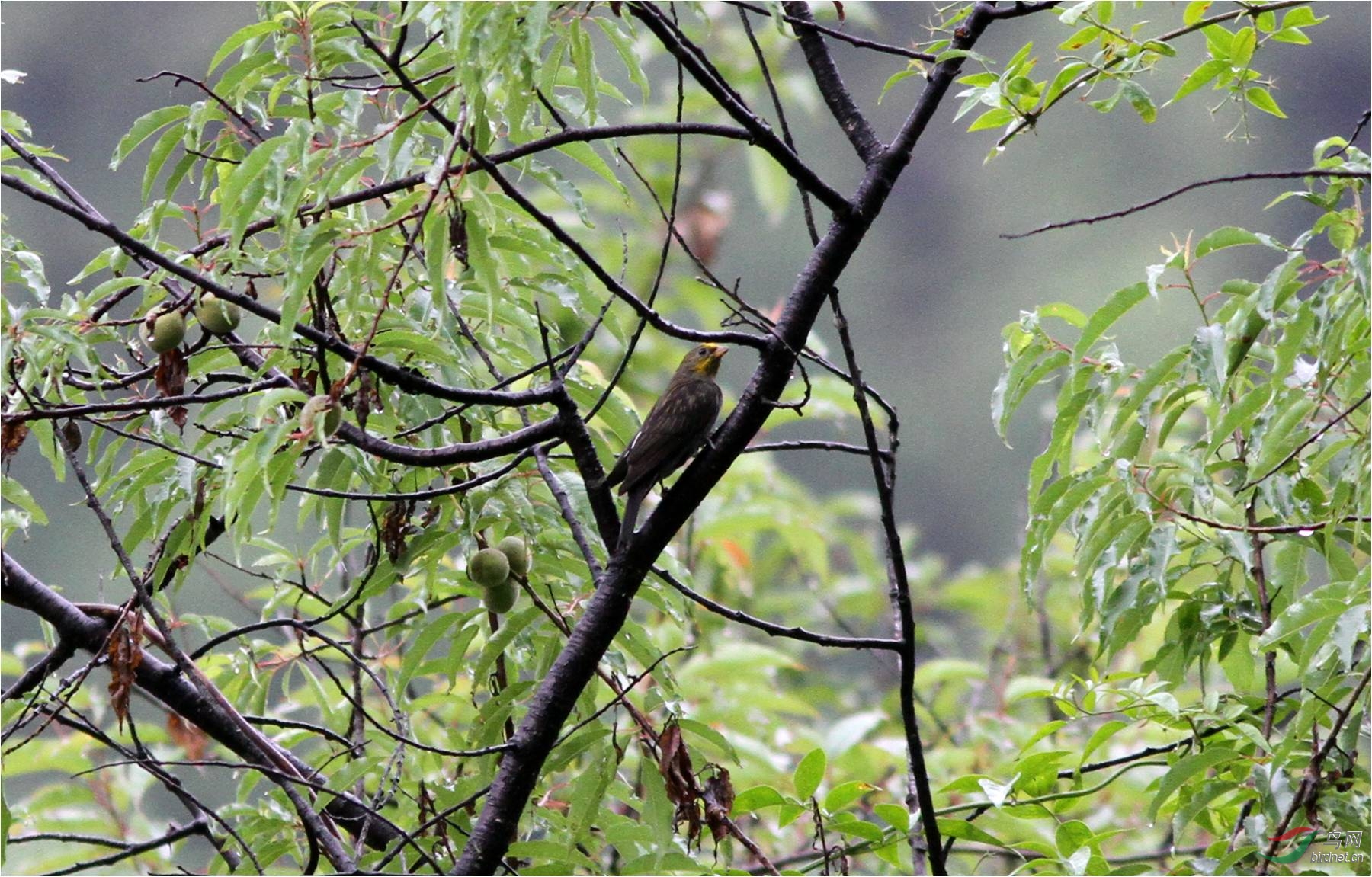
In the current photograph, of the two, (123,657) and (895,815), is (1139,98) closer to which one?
(895,815)

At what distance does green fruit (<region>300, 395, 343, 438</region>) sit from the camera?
1966 mm

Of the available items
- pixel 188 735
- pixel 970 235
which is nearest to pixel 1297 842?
pixel 188 735

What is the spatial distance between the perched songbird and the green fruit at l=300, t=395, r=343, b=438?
2.26 feet

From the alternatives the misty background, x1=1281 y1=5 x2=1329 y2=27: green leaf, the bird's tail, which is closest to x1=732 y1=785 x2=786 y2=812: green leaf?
the bird's tail

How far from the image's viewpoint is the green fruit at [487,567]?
2.75m

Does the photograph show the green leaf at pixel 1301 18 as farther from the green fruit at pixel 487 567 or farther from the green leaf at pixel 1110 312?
the green fruit at pixel 487 567

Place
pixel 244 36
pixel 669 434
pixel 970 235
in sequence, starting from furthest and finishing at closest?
pixel 970 235 < pixel 669 434 < pixel 244 36

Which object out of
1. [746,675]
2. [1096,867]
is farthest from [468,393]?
[746,675]

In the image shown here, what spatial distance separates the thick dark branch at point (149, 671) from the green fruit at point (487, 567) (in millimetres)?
693

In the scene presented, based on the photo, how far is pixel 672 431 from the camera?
3801 millimetres

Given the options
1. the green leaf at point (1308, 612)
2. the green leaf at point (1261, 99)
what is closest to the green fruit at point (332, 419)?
the green leaf at point (1308, 612)

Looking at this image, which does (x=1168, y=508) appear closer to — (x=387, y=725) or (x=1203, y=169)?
(x=387, y=725)

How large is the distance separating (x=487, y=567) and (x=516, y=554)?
0.12 meters

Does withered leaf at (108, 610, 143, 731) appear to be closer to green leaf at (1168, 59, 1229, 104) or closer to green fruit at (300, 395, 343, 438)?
green fruit at (300, 395, 343, 438)
